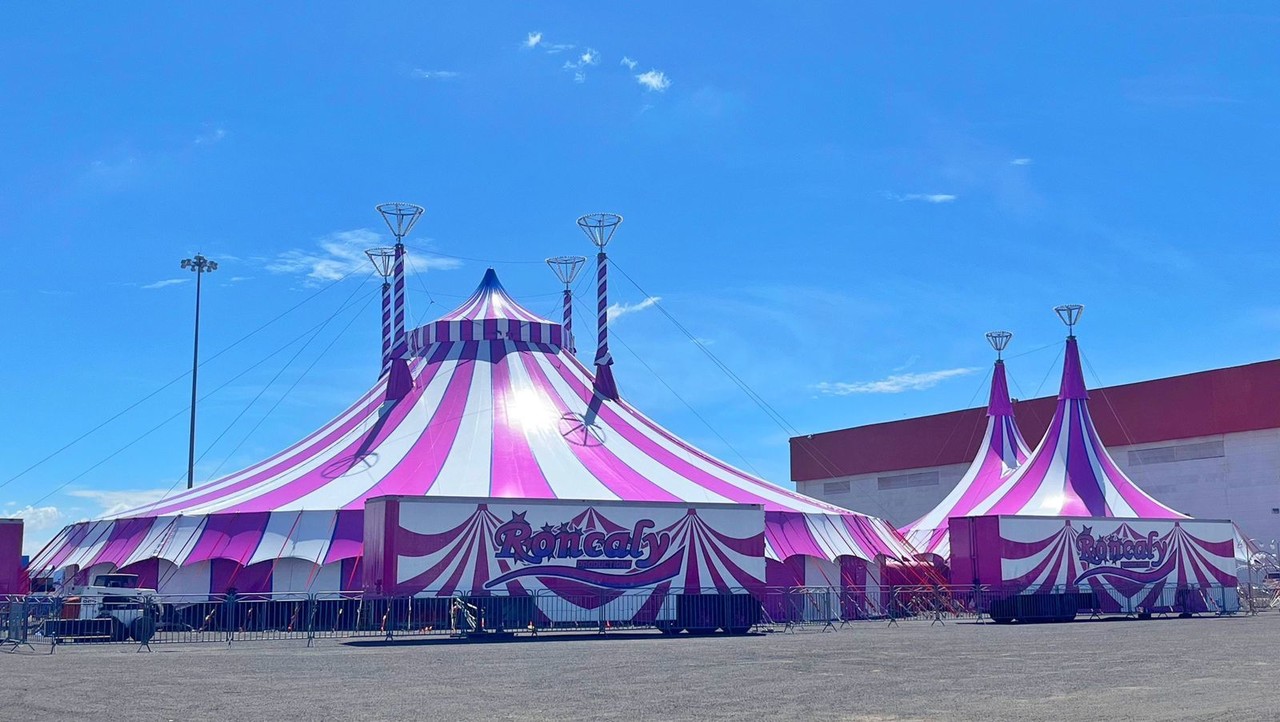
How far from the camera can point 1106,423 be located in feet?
136

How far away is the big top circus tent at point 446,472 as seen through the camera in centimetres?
2283

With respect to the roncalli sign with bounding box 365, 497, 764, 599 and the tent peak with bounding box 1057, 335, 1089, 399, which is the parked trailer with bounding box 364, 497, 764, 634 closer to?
the roncalli sign with bounding box 365, 497, 764, 599

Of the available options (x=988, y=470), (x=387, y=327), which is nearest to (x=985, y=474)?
(x=988, y=470)

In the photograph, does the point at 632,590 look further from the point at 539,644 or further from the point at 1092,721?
the point at 1092,721

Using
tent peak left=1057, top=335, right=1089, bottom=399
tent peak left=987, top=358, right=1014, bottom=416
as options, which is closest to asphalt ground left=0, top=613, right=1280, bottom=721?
tent peak left=1057, top=335, right=1089, bottom=399

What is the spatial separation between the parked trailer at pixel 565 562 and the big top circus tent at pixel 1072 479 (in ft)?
35.4

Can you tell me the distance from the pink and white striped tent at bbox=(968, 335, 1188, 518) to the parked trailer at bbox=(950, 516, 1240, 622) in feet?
4.40

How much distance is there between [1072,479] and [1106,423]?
12.4 meters

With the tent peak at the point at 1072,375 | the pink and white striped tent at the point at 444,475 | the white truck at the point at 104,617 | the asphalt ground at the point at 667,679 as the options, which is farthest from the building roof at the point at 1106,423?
the white truck at the point at 104,617

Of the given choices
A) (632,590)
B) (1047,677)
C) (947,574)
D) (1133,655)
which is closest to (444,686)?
(1047,677)

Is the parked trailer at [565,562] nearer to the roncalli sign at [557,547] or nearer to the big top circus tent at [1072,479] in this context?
the roncalli sign at [557,547]

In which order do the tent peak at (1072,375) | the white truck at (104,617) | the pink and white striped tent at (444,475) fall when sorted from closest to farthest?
the white truck at (104,617) < the pink and white striped tent at (444,475) < the tent peak at (1072,375)

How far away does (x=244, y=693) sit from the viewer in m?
10.9

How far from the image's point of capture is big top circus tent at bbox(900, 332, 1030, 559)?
110ft
